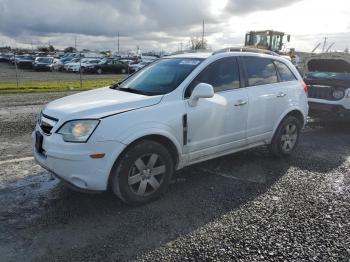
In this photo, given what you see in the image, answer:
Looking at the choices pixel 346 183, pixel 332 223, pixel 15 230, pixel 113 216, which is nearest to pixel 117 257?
pixel 113 216

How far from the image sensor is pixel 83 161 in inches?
141

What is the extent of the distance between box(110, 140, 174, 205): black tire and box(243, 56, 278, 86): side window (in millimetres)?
1952

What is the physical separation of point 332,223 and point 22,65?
135ft

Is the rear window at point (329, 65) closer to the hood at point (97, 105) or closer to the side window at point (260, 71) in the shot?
the side window at point (260, 71)

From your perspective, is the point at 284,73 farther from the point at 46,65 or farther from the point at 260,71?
the point at 46,65

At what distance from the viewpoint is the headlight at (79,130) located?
11.8 ft

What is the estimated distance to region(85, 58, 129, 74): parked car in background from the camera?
35.2 m

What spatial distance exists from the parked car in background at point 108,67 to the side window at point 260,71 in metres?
31.0

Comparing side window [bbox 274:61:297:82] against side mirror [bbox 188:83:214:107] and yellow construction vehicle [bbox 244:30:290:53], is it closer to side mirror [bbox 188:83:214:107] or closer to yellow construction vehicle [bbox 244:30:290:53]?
side mirror [bbox 188:83:214:107]

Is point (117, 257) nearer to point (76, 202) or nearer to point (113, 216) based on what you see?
point (113, 216)

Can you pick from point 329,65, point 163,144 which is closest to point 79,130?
point 163,144

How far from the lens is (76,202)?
4102 millimetres

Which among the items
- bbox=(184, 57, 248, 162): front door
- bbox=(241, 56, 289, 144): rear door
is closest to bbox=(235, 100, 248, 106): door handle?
bbox=(184, 57, 248, 162): front door

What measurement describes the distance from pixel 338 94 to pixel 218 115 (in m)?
4.56
